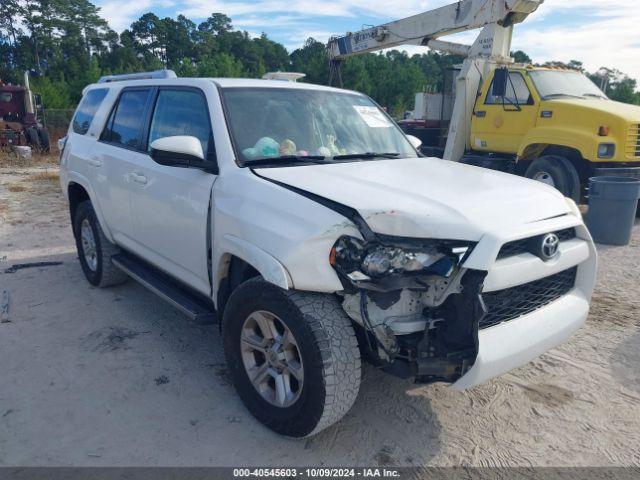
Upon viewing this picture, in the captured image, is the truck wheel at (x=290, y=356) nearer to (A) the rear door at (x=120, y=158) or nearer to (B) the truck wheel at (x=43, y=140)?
(A) the rear door at (x=120, y=158)

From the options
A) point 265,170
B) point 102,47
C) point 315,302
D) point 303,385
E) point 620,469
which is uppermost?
point 102,47

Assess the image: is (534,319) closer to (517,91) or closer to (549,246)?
(549,246)

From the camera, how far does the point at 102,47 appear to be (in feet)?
222

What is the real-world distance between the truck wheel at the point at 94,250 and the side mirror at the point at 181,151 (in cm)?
199

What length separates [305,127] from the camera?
3.62 m

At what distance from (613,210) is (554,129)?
1925 millimetres

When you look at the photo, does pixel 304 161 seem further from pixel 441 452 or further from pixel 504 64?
pixel 504 64

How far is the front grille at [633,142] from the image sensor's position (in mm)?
7888

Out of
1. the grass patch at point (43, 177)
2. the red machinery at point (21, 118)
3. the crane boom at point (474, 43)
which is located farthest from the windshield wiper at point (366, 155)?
the red machinery at point (21, 118)

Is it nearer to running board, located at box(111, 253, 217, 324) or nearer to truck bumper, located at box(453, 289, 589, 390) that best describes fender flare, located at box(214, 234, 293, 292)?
running board, located at box(111, 253, 217, 324)

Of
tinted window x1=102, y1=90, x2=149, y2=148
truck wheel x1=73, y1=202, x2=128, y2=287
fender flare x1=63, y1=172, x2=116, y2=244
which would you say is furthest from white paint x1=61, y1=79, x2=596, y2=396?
truck wheel x1=73, y1=202, x2=128, y2=287

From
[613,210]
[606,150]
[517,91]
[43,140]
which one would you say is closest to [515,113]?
[517,91]

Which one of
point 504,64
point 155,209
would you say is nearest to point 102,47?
point 504,64

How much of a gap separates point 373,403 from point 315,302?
3.28 ft
